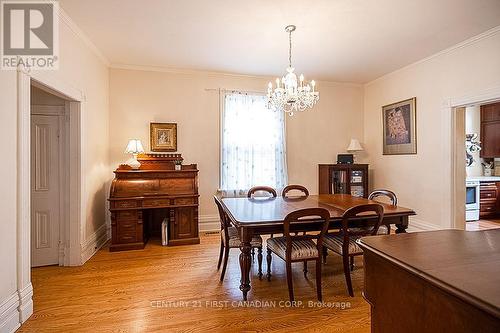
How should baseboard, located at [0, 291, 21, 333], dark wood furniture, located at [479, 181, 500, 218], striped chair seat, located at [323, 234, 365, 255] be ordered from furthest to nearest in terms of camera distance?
dark wood furniture, located at [479, 181, 500, 218], striped chair seat, located at [323, 234, 365, 255], baseboard, located at [0, 291, 21, 333]

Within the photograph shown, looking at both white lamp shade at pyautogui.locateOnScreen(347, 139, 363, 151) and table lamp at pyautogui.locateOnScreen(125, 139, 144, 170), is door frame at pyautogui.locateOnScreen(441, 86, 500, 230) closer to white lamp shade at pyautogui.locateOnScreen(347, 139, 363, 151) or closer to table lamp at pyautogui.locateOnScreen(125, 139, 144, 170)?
white lamp shade at pyautogui.locateOnScreen(347, 139, 363, 151)

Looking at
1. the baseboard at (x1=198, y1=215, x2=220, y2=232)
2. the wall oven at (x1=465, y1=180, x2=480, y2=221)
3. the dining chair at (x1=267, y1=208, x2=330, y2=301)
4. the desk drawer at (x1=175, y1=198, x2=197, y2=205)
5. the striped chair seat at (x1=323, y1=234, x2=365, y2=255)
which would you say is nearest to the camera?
the dining chair at (x1=267, y1=208, x2=330, y2=301)

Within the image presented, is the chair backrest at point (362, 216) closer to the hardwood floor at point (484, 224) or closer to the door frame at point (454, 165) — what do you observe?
the door frame at point (454, 165)

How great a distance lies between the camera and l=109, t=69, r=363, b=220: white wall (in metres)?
4.05

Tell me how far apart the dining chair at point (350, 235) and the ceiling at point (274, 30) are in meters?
1.95

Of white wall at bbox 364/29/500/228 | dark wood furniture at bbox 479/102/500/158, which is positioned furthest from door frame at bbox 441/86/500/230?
dark wood furniture at bbox 479/102/500/158

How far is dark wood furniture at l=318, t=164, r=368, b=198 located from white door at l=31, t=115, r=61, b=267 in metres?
3.97

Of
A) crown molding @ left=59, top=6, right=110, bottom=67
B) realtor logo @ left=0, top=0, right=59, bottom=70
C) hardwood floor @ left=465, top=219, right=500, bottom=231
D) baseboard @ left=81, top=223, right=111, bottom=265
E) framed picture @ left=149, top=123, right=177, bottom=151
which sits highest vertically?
crown molding @ left=59, top=6, right=110, bottom=67

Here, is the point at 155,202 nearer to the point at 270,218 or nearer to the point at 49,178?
the point at 49,178

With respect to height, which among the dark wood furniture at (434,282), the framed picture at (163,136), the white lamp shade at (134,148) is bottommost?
the dark wood furniture at (434,282)

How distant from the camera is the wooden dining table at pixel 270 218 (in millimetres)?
2119

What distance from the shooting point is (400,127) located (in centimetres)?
431

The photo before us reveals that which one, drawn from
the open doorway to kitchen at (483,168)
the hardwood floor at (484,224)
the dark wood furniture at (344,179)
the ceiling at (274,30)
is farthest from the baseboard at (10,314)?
the hardwood floor at (484,224)

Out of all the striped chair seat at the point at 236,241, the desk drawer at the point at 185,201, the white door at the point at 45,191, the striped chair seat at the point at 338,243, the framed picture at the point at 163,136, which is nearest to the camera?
the striped chair seat at the point at 338,243
